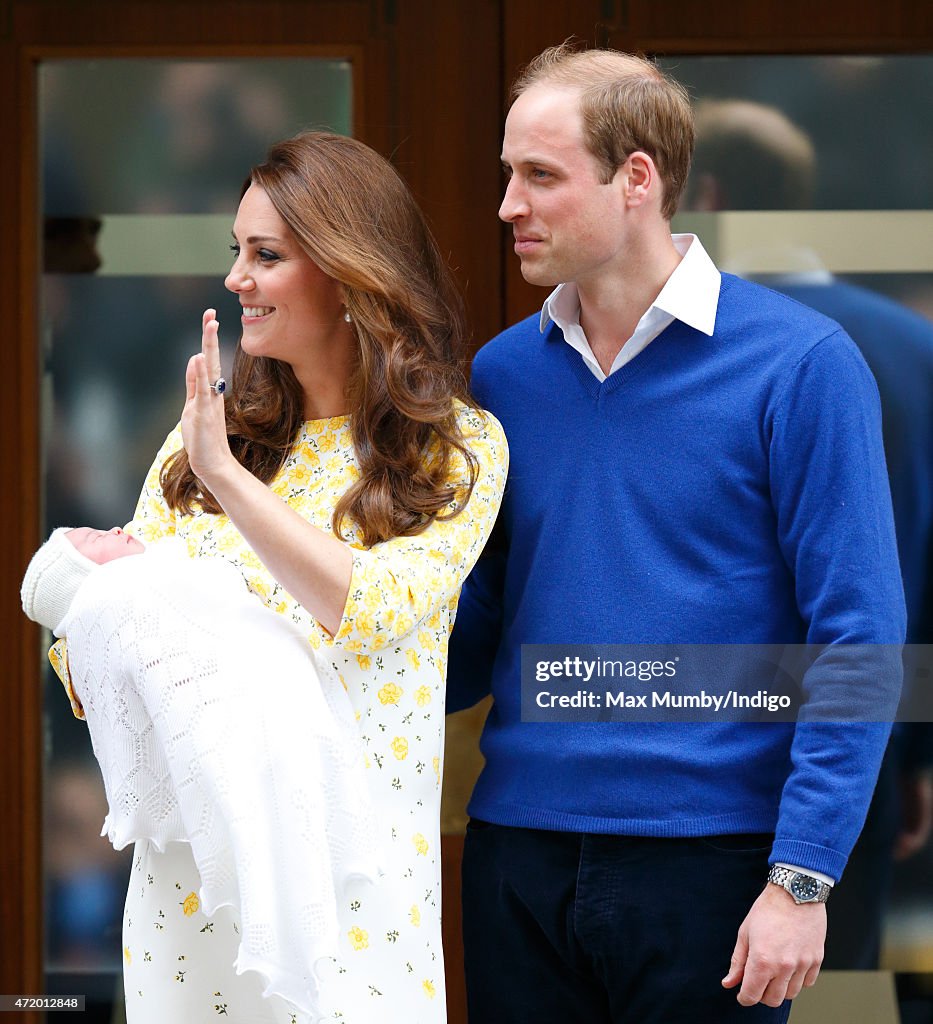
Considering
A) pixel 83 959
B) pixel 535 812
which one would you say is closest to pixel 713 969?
pixel 535 812

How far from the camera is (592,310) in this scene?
1933 millimetres

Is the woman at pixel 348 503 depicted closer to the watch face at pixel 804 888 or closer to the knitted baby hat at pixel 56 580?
the knitted baby hat at pixel 56 580

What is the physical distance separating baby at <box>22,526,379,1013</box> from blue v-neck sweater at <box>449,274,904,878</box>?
0.31 m

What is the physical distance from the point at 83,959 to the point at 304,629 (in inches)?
50.8

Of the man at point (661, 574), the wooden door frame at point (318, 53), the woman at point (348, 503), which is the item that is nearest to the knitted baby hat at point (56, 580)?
the woman at point (348, 503)

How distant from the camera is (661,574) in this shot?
182 cm

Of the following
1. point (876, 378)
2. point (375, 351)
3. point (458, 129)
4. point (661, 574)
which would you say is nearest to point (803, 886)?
point (661, 574)

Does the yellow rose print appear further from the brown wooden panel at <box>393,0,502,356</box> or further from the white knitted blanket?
the brown wooden panel at <box>393,0,502,356</box>

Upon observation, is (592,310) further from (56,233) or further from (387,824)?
(56,233)

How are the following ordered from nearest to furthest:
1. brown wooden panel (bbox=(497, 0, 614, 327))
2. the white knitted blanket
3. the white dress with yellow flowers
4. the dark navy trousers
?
1. the white knitted blanket
2. the white dress with yellow flowers
3. the dark navy trousers
4. brown wooden panel (bbox=(497, 0, 614, 327))

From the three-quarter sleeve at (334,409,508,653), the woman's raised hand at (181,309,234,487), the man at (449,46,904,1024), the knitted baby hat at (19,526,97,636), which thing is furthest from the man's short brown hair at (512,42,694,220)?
the knitted baby hat at (19,526,97,636)

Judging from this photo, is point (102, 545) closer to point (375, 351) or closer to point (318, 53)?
point (375, 351)

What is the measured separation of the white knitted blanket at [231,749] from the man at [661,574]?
308mm

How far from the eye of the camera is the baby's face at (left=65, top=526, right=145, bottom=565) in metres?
1.73
